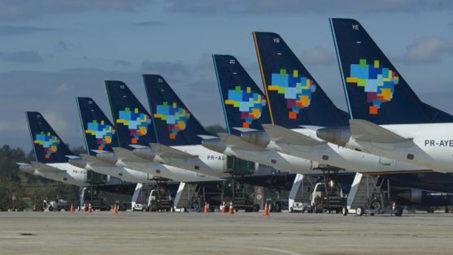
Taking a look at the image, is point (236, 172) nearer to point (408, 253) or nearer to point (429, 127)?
point (429, 127)

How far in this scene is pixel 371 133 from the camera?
54.0 meters

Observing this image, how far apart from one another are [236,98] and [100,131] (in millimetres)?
36229

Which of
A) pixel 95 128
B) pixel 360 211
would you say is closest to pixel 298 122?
pixel 360 211

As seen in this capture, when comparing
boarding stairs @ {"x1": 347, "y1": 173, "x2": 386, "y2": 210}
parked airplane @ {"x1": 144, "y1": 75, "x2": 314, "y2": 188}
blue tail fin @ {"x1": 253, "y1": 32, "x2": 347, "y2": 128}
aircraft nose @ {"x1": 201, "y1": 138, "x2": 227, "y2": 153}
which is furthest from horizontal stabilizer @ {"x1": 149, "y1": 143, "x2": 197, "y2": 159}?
boarding stairs @ {"x1": 347, "y1": 173, "x2": 386, "y2": 210}

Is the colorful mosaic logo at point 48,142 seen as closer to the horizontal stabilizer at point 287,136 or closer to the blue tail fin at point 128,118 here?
the blue tail fin at point 128,118

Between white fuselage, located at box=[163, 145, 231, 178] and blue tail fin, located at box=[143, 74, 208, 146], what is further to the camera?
blue tail fin, located at box=[143, 74, 208, 146]

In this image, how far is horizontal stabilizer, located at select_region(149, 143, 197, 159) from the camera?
86.5 metres

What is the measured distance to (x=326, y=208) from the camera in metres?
74.4

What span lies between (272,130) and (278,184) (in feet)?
78.0

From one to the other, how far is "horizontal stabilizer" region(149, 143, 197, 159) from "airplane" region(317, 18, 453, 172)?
1210 inches

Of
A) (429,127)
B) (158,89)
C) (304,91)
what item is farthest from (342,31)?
(158,89)

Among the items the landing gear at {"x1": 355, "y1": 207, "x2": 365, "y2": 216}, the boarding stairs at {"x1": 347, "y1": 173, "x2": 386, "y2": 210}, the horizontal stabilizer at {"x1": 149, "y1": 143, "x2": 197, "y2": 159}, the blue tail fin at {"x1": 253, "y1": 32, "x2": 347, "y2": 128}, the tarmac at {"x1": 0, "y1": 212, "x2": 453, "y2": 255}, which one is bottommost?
the tarmac at {"x1": 0, "y1": 212, "x2": 453, "y2": 255}

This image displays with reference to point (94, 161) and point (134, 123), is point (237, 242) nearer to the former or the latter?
point (134, 123)

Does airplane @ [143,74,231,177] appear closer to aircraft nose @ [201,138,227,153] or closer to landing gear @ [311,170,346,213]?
aircraft nose @ [201,138,227,153]
